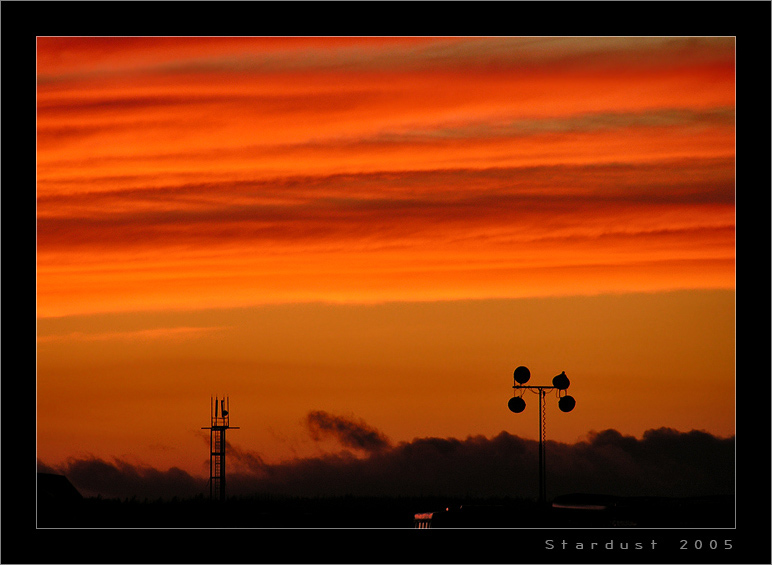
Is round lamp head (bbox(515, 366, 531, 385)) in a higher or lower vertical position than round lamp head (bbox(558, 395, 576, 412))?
higher

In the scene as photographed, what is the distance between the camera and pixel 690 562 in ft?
36.6

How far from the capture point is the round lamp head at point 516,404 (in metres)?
21.8

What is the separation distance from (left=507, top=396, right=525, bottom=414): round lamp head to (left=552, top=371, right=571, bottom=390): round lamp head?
33.0 inches

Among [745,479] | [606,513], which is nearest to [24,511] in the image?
[606,513]

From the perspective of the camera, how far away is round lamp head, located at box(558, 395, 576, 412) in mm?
21688

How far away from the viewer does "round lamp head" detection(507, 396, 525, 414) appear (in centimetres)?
2184

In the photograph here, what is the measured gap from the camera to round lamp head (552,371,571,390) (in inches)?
861

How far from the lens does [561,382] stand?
22.0 meters

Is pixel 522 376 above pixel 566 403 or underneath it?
above

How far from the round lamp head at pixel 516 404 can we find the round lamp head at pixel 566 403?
0.84 meters

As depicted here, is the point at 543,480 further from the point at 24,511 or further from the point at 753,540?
the point at 24,511

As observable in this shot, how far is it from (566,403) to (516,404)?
1112 millimetres

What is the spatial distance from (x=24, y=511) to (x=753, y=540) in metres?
8.59

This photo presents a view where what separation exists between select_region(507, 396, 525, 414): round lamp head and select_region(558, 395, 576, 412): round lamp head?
84 cm
